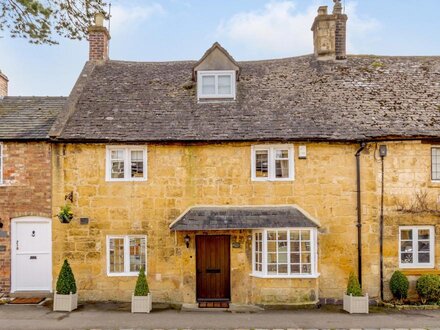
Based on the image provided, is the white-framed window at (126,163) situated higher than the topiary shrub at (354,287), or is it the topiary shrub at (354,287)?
the white-framed window at (126,163)

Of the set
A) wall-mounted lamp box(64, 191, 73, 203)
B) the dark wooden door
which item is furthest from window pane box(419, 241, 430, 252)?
wall-mounted lamp box(64, 191, 73, 203)

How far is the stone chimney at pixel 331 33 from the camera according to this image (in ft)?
54.5

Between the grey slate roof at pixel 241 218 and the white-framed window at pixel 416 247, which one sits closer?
the grey slate roof at pixel 241 218

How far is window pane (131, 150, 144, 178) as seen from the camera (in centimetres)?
1381

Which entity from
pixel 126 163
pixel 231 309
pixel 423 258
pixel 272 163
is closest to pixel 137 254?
pixel 126 163

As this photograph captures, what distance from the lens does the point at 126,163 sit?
13758 millimetres

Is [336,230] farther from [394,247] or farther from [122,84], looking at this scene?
[122,84]

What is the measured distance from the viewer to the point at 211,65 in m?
15.4

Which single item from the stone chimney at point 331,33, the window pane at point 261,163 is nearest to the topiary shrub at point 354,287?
the window pane at point 261,163

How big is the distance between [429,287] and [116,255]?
10166mm

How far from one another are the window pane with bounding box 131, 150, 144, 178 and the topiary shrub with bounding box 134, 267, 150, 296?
3.20 m

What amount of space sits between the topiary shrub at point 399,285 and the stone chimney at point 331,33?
890cm

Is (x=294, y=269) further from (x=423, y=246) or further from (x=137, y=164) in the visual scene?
(x=137, y=164)

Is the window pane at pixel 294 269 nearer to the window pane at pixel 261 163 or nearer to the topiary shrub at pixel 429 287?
the window pane at pixel 261 163
